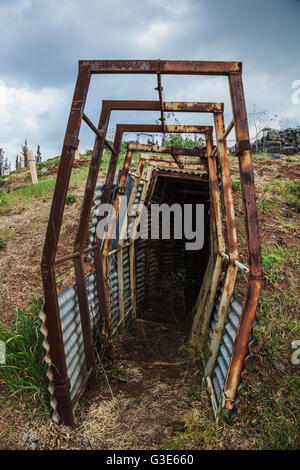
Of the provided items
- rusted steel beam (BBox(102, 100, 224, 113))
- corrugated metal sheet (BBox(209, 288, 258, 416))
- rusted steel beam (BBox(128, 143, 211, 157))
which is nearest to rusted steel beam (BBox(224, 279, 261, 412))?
corrugated metal sheet (BBox(209, 288, 258, 416))

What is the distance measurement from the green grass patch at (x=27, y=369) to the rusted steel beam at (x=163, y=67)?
2865mm

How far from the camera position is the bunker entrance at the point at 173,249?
7.38 metres

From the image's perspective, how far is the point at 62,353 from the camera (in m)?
2.79

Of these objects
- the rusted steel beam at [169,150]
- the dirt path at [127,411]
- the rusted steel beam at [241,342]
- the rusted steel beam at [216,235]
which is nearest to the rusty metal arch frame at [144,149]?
the rusted steel beam at [169,150]

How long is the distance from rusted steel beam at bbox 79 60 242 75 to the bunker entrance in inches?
141

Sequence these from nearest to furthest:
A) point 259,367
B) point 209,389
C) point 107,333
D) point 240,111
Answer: point 240,111, point 209,389, point 259,367, point 107,333

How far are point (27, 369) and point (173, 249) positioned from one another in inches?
231

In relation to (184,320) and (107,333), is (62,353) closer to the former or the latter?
(107,333)

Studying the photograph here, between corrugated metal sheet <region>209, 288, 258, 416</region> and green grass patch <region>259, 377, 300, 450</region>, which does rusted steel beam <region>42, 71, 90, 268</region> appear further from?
green grass patch <region>259, 377, 300, 450</region>

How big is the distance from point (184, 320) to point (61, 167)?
5788mm

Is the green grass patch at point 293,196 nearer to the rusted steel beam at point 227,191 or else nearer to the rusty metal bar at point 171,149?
the rusty metal bar at point 171,149
